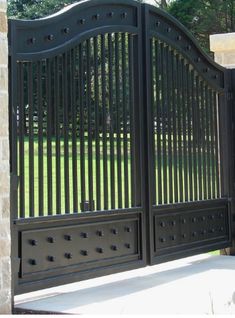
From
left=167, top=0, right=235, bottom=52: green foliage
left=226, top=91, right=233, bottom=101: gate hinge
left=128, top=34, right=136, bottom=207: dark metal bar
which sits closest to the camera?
left=128, top=34, right=136, bottom=207: dark metal bar

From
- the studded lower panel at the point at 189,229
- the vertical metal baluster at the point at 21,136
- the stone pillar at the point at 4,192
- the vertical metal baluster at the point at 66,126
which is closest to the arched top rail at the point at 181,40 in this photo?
the vertical metal baluster at the point at 66,126

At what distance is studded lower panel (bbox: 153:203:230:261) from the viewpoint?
6.78m

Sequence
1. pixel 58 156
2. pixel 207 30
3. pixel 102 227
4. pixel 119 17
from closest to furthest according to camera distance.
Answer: pixel 58 156
pixel 102 227
pixel 119 17
pixel 207 30

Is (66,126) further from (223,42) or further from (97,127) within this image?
(223,42)

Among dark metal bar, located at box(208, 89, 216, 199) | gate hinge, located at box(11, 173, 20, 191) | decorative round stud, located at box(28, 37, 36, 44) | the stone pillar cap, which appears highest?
the stone pillar cap

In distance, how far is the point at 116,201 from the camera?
6602 millimetres

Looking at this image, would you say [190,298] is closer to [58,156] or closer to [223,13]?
[58,156]

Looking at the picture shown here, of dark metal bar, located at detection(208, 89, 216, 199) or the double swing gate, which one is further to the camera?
dark metal bar, located at detection(208, 89, 216, 199)

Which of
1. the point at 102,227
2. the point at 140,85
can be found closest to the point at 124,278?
the point at 102,227

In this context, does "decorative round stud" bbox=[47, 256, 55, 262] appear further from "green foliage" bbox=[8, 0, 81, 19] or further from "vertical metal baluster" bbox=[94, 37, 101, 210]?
"green foliage" bbox=[8, 0, 81, 19]

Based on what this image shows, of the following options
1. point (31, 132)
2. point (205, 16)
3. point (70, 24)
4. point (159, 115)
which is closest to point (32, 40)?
point (70, 24)

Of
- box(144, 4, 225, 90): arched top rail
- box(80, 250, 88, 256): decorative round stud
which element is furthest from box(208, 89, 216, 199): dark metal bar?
box(80, 250, 88, 256): decorative round stud

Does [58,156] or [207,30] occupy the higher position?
[207,30]

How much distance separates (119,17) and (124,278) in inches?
98.9
